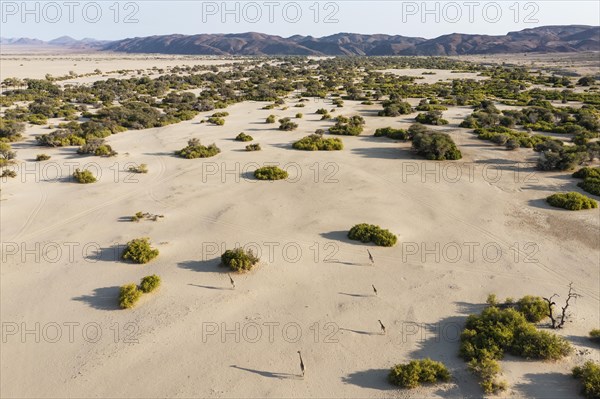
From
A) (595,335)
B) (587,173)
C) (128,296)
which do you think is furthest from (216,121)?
(595,335)

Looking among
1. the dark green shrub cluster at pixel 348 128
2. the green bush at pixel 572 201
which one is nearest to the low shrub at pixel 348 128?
the dark green shrub cluster at pixel 348 128

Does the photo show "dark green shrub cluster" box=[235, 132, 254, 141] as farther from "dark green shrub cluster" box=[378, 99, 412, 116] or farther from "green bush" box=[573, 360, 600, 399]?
"green bush" box=[573, 360, 600, 399]

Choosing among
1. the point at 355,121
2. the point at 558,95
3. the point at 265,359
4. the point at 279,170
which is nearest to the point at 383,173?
the point at 279,170

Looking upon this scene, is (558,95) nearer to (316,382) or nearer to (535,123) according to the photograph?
(535,123)

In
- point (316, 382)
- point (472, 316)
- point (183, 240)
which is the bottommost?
point (316, 382)

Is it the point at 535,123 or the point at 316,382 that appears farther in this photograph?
the point at 535,123

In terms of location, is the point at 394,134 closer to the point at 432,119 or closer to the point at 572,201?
the point at 432,119
